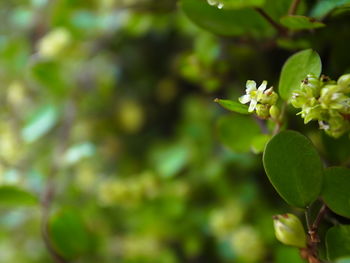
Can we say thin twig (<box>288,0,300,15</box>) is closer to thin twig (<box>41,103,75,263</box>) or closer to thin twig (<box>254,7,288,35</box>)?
thin twig (<box>254,7,288,35</box>)

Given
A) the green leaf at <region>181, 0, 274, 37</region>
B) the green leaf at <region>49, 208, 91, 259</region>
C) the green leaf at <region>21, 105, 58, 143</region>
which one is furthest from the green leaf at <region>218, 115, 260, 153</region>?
the green leaf at <region>21, 105, 58, 143</region>

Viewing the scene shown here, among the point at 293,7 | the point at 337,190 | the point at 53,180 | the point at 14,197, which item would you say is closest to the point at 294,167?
the point at 337,190

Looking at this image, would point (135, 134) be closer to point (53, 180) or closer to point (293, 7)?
point (53, 180)

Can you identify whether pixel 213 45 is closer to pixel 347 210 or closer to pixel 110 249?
pixel 347 210

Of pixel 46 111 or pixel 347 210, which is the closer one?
pixel 347 210

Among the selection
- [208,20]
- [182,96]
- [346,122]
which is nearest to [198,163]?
[182,96]

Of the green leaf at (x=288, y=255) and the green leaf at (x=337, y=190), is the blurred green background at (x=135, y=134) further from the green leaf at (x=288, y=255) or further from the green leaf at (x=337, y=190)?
the green leaf at (x=337, y=190)
